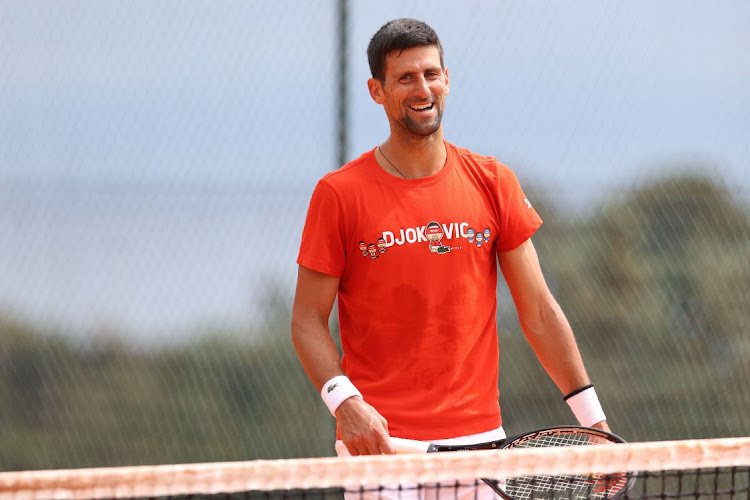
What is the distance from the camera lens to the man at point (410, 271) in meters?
2.46

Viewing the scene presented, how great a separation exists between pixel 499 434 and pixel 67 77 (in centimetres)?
269

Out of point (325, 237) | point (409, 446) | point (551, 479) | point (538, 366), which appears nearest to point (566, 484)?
point (551, 479)

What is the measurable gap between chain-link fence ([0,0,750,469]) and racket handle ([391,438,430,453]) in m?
1.91

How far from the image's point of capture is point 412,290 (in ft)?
8.08

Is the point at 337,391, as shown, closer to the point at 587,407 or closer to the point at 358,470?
the point at 358,470

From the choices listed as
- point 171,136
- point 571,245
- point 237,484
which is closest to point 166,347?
point 171,136

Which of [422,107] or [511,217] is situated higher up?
[422,107]

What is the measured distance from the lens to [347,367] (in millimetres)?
2582

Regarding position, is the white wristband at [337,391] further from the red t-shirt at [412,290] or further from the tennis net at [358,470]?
the tennis net at [358,470]

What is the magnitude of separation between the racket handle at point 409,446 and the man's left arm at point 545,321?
470 millimetres

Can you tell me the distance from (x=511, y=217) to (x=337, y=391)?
25.9 inches

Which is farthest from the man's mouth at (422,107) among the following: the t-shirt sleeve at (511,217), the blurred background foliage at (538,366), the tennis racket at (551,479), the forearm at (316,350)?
the blurred background foliage at (538,366)

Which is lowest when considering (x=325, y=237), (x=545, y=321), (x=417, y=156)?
(x=545, y=321)

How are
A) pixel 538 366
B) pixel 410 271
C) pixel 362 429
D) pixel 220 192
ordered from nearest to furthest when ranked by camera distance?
pixel 362 429 < pixel 410 271 < pixel 220 192 < pixel 538 366
